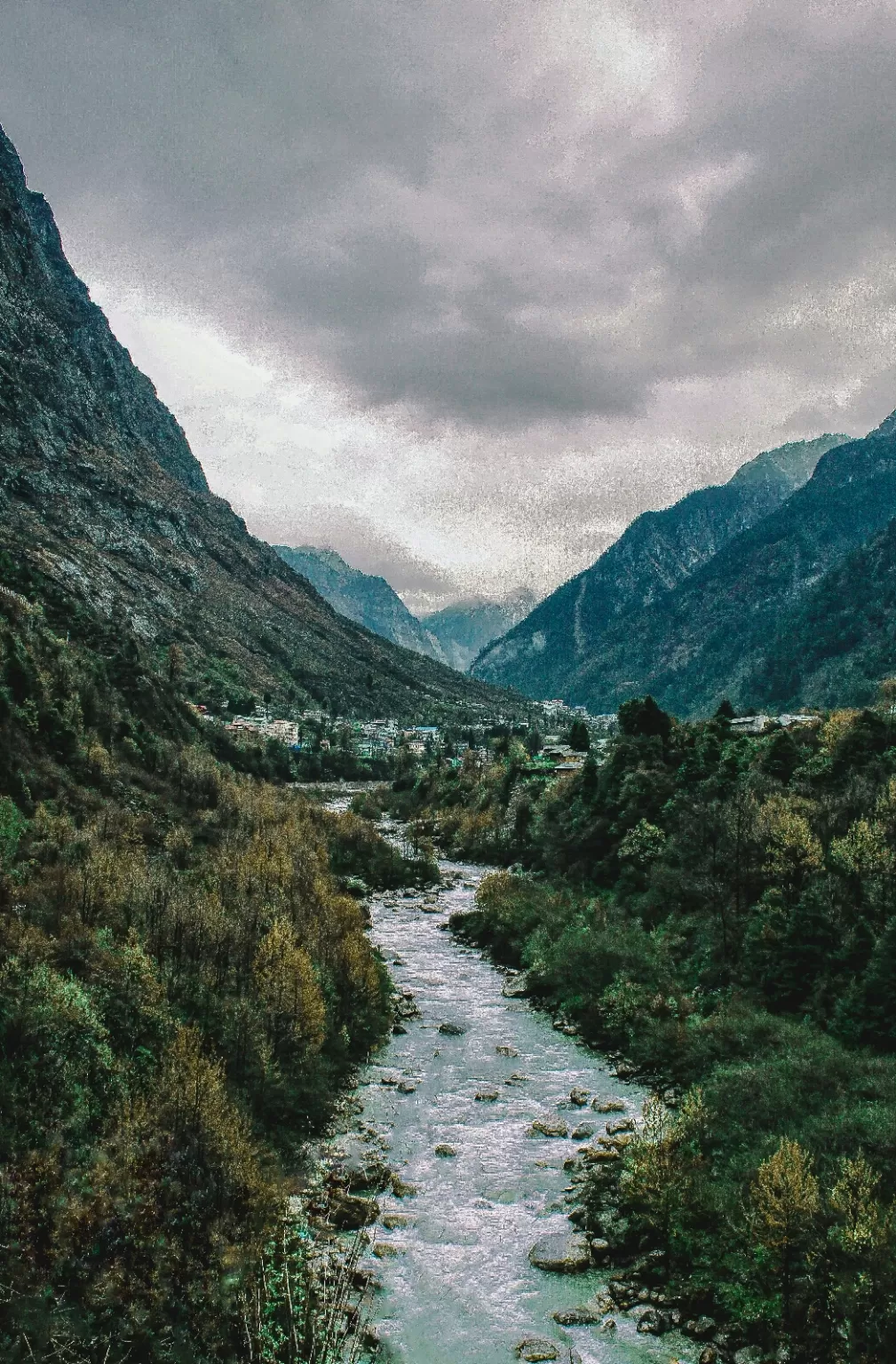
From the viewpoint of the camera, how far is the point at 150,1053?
26438mm

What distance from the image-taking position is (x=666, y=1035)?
36.9 meters

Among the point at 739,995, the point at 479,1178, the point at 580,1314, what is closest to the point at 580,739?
the point at 739,995

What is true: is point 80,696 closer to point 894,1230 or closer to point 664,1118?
point 664,1118

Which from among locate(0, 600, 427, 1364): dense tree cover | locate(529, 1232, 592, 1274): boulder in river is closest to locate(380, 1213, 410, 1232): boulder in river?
locate(0, 600, 427, 1364): dense tree cover

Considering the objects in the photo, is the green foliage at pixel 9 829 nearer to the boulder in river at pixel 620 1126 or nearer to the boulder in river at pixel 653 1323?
the boulder in river at pixel 620 1126

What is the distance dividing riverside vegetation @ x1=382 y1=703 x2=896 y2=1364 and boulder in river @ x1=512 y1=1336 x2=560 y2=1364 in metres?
3.02

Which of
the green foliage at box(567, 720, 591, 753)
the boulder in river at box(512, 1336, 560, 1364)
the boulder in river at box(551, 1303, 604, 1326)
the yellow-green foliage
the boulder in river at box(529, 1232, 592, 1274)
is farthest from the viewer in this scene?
the green foliage at box(567, 720, 591, 753)

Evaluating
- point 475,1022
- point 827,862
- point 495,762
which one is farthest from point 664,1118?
point 495,762

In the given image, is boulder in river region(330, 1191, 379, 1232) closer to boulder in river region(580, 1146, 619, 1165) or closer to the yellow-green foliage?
the yellow-green foliage

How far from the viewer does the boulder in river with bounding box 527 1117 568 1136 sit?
102 ft

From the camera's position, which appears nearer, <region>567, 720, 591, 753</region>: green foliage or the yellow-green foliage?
the yellow-green foliage

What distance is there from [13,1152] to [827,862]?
1534 inches

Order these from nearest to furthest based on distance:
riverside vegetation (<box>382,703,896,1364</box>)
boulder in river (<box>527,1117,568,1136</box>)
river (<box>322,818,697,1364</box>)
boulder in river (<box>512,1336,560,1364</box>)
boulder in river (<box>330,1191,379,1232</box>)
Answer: boulder in river (<box>512,1336,560,1364</box>), river (<box>322,818,697,1364</box>), riverside vegetation (<box>382,703,896,1364</box>), boulder in river (<box>330,1191,379,1232</box>), boulder in river (<box>527,1117,568,1136</box>)

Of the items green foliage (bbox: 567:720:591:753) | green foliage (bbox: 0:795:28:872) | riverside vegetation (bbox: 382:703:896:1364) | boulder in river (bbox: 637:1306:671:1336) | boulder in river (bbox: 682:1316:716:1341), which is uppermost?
green foliage (bbox: 567:720:591:753)
